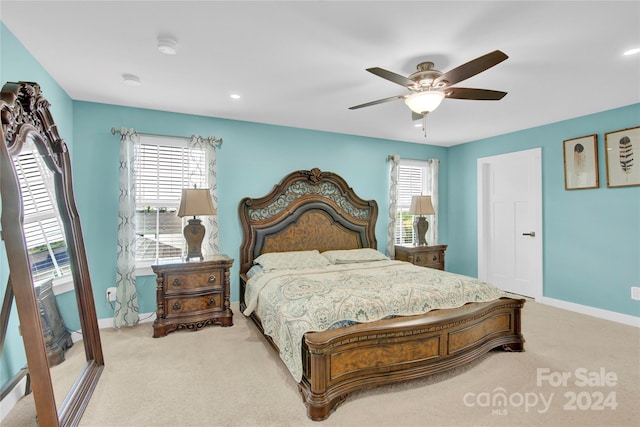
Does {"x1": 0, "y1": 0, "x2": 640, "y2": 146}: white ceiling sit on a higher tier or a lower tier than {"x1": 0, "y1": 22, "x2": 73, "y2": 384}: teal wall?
higher

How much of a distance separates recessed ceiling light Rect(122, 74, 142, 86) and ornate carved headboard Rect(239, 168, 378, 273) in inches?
69.5

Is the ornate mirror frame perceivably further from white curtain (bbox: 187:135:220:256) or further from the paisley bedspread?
white curtain (bbox: 187:135:220:256)

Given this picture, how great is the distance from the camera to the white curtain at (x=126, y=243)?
3.48 metres

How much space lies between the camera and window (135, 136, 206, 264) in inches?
146

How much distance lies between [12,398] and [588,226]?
18.4 ft

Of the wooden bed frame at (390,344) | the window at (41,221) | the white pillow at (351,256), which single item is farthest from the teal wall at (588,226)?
the window at (41,221)

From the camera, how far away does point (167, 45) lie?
2.21 m

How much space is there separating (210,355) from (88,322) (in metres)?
1.00

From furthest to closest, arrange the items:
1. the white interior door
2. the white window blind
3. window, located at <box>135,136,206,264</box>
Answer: the white window blind < the white interior door < window, located at <box>135,136,206,264</box>

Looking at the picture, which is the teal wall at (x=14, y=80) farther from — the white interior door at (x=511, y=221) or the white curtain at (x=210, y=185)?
the white interior door at (x=511, y=221)

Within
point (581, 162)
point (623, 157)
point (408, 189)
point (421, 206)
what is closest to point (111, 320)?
point (421, 206)

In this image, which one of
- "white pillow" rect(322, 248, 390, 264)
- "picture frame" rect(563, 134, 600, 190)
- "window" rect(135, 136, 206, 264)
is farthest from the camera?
"white pillow" rect(322, 248, 390, 264)

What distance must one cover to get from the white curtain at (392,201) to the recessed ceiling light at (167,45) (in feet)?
11.9

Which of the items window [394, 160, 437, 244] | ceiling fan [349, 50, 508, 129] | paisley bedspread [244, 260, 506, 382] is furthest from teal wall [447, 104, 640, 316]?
Result: ceiling fan [349, 50, 508, 129]
